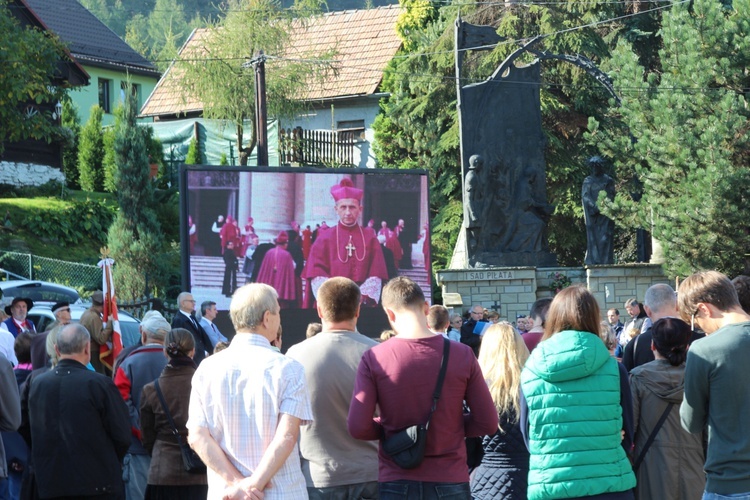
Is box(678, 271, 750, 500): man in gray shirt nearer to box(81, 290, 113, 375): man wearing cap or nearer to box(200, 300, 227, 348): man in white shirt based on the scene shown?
box(81, 290, 113, 375): man wearing cap

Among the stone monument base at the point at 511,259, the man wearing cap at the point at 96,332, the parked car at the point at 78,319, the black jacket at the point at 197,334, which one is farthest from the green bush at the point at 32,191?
the man wearing cap at the point at 96,332

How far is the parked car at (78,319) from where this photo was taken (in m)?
13.3

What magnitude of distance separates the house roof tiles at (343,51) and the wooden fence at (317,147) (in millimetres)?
1249

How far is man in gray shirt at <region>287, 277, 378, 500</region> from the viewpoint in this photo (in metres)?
5.54

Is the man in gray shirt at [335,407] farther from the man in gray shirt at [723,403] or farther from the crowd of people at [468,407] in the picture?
the man in gray shirt at [723,403]

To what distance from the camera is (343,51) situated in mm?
39781

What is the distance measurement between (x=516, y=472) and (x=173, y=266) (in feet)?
71.3

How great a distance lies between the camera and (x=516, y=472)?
6004 millimetres

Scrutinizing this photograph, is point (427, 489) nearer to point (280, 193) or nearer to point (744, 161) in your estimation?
point (280, 193)

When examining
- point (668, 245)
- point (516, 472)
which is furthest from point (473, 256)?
point (516, 472)

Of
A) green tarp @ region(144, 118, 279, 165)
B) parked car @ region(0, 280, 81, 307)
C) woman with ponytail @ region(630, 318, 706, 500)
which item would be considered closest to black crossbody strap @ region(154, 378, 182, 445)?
woman with ponytail @ region(630, 318, 706, 500)

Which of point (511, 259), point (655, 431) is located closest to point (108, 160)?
point (511, 259)

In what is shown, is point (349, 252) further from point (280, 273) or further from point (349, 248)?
point (280, 273)

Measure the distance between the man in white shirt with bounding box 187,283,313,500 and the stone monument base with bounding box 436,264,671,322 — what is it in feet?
48.5
